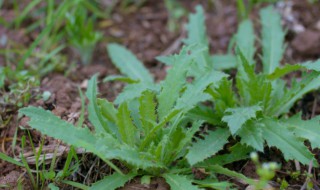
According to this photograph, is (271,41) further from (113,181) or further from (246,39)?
(113,181)

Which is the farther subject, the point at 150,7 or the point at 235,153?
the point at 150,7

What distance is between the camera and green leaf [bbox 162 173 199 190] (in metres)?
2.06

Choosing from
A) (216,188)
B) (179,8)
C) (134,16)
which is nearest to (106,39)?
(134,16)

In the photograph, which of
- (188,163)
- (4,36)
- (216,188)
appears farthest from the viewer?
(4,36)

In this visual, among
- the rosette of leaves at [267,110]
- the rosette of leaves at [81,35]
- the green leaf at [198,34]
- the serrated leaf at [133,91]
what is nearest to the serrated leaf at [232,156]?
the rosette of leaves at [267,110]

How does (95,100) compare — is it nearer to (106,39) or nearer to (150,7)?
(106,39)

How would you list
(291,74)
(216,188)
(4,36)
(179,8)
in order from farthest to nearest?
1. (179,8)
2. (4,36)
3. (291,74)
4. (216,188)

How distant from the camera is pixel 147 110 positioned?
2219 mm

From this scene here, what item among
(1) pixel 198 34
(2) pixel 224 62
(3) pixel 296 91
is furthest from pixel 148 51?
(3) pixel 296 91

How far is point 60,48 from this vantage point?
3250mm

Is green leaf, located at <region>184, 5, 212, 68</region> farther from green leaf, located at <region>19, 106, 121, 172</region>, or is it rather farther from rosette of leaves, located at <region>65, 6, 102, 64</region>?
green leaf, located at <region>19, 106, 121, 172</region>

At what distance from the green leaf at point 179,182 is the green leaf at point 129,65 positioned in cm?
89

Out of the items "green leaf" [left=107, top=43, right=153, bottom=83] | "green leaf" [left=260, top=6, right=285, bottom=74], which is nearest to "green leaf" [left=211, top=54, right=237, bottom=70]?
"green leaf" [left=260, top=6, right=285, bottom=74]

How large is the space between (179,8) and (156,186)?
6.83 feet
